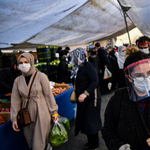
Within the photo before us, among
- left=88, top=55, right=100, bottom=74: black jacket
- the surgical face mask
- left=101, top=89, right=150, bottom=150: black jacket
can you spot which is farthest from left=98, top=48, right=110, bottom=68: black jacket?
the surgical face mask

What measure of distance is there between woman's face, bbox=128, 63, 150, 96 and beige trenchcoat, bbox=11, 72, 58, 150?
146 centimetres

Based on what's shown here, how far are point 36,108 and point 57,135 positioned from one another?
1.80 ft

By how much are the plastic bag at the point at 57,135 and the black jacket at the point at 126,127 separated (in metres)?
1.05

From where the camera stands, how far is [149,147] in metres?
0.95

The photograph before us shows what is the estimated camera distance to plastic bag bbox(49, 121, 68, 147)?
2.02m

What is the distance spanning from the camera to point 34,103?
2.04 m

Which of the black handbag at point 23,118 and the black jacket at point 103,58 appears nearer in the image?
the black handbag at point 23,118

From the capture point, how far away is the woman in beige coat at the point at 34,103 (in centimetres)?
199

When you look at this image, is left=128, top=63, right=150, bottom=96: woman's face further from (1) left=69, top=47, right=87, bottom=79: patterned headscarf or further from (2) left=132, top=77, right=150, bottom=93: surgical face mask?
(1) left=69, top=47, right=87, bottom=79: patterned headscarf

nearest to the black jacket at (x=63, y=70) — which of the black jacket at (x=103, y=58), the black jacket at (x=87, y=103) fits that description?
the black jacket at (x=103, y=58)

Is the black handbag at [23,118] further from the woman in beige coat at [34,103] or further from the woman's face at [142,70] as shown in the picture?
the woman's face at [142,70]

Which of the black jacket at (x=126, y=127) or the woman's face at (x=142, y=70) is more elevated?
the woman's face at (x=142, y=70)

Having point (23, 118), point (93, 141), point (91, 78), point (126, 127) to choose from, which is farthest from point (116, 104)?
point (93, 141)

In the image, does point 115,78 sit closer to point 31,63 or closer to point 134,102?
point 31,63
